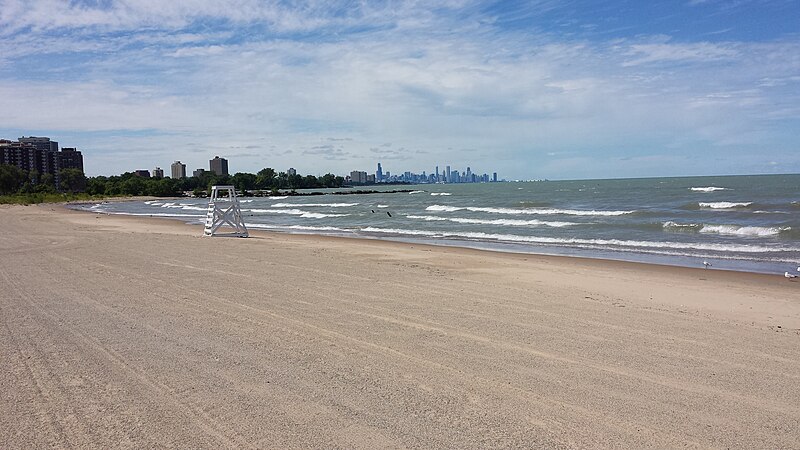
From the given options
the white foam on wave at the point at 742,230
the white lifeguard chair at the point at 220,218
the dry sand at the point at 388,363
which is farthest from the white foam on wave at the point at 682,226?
the white lifeguard chair at the point at 220,218

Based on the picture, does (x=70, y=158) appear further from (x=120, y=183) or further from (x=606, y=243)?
(x=606, y=243)

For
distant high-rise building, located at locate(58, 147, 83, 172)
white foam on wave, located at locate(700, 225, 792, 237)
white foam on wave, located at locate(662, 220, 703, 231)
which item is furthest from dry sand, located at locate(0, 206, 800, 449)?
distant high-rise building, located at locate(58, 147, 83, 172)

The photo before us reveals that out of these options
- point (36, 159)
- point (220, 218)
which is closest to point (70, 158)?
point (36, 159)

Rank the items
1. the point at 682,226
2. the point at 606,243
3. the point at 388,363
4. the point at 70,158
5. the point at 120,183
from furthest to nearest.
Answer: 1. the point at 70,158
2. the point at 120,183
3. the point at 682,226
4. the point at 606,243
5. the point at 388,363

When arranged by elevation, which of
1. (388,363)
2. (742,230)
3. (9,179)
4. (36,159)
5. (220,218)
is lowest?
(742,230)

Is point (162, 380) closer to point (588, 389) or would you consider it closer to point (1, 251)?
point (588, 389)

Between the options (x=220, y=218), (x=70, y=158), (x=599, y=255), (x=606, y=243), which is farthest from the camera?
(x=70, y=158)

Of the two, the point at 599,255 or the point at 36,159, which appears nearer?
the point at 599,255

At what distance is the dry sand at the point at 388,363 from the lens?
158 inches

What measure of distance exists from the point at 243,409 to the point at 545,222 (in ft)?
89.9

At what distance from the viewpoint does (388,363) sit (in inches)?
217

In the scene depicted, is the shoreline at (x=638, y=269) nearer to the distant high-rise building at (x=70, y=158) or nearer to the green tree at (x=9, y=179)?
the green tree at (x=9, y=179)

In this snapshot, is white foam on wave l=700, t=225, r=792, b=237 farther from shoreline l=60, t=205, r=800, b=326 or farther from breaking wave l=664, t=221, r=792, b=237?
shoreline l=60, t=205, r=800, b=326

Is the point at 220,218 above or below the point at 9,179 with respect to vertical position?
below
